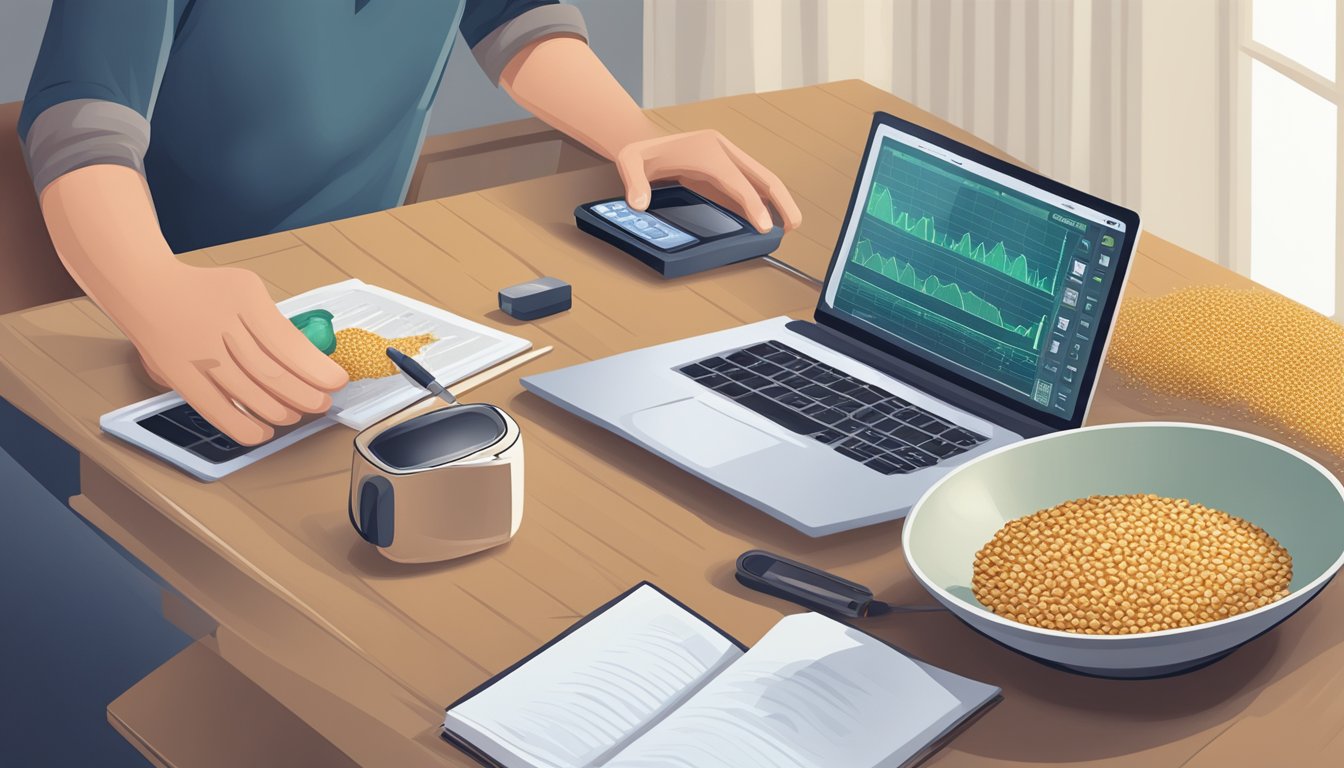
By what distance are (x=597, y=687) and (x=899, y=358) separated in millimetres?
525

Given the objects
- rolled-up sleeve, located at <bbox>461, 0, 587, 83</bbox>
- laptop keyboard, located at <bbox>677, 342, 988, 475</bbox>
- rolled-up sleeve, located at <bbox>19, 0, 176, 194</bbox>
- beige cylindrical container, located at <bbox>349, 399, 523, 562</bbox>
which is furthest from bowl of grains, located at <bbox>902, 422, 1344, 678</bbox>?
rolled-up sleeve, located at <bbox>461, 0, 587, 83</bbox>

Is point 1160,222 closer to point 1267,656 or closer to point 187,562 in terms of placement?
point 1267,656

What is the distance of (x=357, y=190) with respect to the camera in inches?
77.3

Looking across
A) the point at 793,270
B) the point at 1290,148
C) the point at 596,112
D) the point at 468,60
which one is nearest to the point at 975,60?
the point at 1290,148

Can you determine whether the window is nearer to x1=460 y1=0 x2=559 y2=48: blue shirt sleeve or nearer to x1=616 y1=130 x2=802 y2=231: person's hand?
x1=616 y1=130 x2=802 y2=231: person's hand

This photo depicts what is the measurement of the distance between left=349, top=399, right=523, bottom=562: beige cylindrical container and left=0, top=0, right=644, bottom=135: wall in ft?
4.38

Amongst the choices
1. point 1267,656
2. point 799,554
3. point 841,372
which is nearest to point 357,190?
point 841,372

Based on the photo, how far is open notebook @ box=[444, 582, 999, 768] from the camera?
2.96ft

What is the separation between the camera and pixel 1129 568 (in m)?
0.96

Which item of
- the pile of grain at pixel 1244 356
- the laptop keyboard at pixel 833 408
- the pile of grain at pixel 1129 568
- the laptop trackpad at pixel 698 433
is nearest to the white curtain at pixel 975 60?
the pile of grain at pixel 1244 356

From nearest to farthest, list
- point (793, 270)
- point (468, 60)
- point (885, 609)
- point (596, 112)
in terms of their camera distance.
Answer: point (885, 609)
point (793, 270)
point (596, 112)
point (468, 60)

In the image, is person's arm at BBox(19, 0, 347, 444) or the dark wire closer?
the dark wire

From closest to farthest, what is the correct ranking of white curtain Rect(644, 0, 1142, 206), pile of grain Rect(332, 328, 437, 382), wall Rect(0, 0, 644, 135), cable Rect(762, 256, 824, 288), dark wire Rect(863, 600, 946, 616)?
1. dark wire Rect(863, 600, 946, 616)
2. pile of grain Rect(332, 328, 437, 382)
3. cable Rect(762, 256, 824, 288)
4. wall Rect(0, 0, 644, 135)
5. white curtain Rect(644, 0, 1142, 206)

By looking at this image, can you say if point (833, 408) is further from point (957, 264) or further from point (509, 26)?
point (509, 26)
